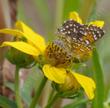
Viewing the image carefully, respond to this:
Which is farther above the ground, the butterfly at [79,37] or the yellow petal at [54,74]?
the butterfly at [79,37]

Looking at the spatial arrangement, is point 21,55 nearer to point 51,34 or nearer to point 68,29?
point 68,29

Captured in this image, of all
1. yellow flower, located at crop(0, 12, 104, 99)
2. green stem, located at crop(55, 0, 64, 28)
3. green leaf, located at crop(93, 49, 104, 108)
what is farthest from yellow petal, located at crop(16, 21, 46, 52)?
green stem, located at crop(55, 0, 64, 28)

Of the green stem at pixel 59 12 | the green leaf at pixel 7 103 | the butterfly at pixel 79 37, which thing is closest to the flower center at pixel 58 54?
the butterfly at pixel 79 37

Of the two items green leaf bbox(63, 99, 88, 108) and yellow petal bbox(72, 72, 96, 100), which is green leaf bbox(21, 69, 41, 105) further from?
yellow petal bbox(72, 72, 96, 100)

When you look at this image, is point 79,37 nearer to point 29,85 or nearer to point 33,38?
point 33,38

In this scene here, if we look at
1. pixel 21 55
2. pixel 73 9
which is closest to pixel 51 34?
pixel 73 9

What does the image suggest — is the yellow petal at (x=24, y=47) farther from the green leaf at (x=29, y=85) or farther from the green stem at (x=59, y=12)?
the green stem at (x=59, y=12)

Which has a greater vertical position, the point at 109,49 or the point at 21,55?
the point at 21,55
